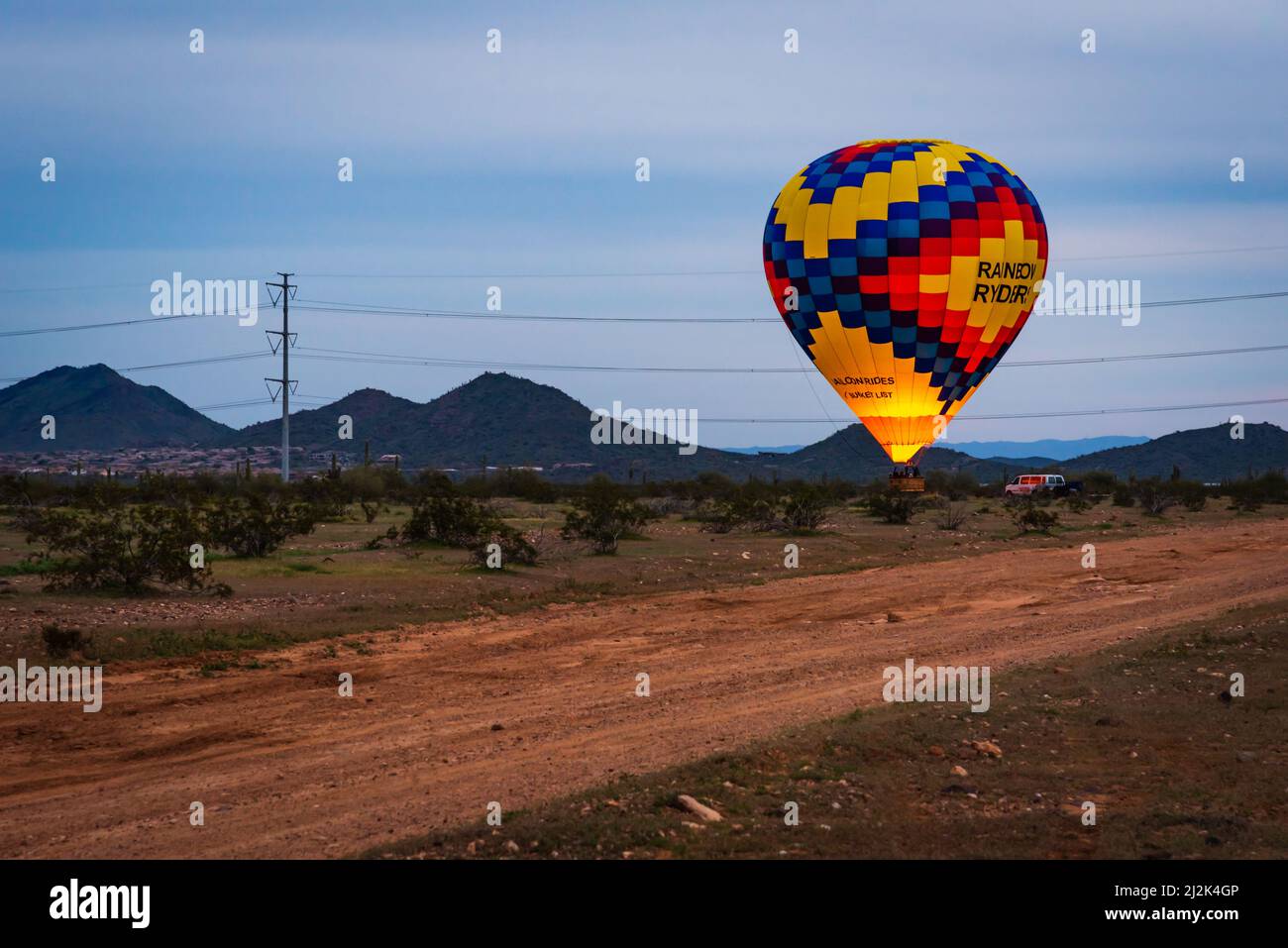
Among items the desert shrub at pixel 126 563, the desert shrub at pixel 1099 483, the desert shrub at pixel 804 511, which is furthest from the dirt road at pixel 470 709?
the desert shrub at pixel 1099 483

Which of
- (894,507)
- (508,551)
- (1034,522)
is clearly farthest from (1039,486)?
(508,551)

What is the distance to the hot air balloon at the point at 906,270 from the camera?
115 feet

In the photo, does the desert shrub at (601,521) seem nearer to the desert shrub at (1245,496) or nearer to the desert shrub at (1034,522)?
the desert shrub at (1034,522)

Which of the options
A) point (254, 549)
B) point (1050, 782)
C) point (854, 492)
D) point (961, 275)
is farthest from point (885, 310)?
point (854, 492)

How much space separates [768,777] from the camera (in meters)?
12.0

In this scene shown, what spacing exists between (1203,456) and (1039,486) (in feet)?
281

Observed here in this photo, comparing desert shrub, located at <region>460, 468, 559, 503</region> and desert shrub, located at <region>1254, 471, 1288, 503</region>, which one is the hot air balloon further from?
desert shrub, located at <region>1254, 471, 1288, 503</region>

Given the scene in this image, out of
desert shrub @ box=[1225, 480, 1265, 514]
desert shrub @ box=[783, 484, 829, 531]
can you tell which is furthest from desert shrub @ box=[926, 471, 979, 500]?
desert shrub @ box=[783, 484, 829, 531]

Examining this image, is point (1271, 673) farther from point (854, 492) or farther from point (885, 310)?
point (854, 492)

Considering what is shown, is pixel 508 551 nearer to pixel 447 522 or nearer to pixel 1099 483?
pixel 447 522

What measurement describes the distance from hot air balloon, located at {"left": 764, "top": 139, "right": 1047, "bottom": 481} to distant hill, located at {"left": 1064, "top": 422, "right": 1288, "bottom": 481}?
116761 mm

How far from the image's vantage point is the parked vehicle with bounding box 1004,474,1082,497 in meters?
78.4

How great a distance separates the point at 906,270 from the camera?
34.9 m
